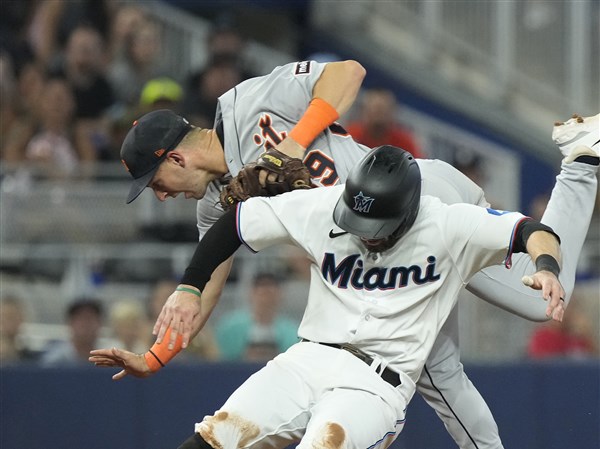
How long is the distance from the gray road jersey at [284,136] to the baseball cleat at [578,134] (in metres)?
0.44

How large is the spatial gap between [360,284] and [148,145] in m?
1.16

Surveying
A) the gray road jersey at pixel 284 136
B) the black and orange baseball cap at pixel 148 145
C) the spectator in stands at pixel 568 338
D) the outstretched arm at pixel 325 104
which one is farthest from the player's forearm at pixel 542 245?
the spectator in stands at pixel 568 338

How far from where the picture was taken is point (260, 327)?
26.6 ft

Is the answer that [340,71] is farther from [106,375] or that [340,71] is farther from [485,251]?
[106,375]

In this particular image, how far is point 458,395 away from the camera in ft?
17.4

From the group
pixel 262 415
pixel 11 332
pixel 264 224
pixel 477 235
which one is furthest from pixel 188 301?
pixel 11 332

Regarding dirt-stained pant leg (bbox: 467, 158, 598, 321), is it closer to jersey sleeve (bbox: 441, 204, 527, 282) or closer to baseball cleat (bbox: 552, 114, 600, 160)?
baseball cleat (bbox: 552, 114, 600, 160)

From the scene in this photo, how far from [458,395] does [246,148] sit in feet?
4.79

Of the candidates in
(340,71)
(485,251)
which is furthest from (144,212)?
(485,251)

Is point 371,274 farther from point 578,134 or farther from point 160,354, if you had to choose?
point 578,134

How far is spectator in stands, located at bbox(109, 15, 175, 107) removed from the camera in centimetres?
1052

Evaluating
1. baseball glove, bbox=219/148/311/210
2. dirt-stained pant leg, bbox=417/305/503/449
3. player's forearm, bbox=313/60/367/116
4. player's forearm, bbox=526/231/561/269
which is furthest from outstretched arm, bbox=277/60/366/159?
player's forearm, bbox=526/231/561/269

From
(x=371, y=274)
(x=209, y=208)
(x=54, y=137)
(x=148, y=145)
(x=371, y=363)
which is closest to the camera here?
(x=371, y=363)

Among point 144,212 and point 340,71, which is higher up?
point 340,71
